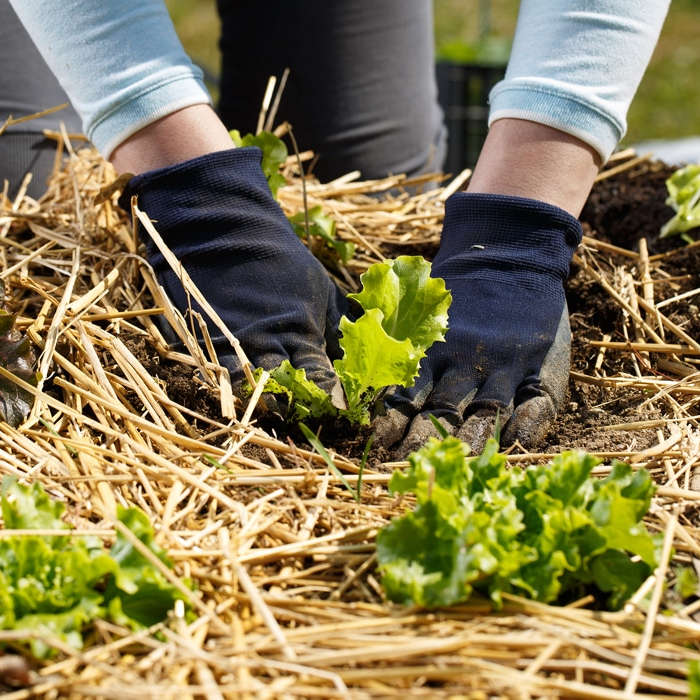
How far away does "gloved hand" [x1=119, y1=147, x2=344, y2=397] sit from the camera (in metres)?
1.24

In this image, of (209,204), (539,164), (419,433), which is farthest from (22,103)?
(419,433)

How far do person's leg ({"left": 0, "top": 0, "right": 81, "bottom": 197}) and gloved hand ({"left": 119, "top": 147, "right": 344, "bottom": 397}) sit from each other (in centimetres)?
70

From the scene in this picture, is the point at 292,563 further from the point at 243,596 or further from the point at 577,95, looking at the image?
the point at 577,95

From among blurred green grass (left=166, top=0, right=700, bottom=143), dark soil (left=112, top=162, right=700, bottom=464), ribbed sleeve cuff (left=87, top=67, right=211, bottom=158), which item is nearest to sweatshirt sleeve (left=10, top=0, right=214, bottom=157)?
ribbed sleeve cuff (left=87, top=67, right=211, bottom=158)

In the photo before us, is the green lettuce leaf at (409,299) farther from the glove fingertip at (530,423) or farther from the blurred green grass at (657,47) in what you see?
the blurred green grass at (657,47)

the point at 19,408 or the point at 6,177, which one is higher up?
the point at 6,177

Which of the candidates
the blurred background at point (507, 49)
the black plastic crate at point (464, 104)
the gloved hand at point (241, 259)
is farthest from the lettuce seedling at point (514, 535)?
the blurred background at point (507, 49)

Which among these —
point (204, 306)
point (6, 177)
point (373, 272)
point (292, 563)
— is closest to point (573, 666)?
point (292, 563)

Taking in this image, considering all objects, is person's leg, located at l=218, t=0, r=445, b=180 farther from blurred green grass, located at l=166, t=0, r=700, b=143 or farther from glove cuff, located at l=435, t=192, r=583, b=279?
blurred green grass, located at l=166, t=0, r=700, b=143

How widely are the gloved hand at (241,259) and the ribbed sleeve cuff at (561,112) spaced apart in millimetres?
429

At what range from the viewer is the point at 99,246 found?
1.53m

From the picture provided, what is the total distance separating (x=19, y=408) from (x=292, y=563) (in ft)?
1.53

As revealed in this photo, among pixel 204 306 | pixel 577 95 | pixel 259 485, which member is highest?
pixel 577 95

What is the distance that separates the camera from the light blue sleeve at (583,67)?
131 cm
